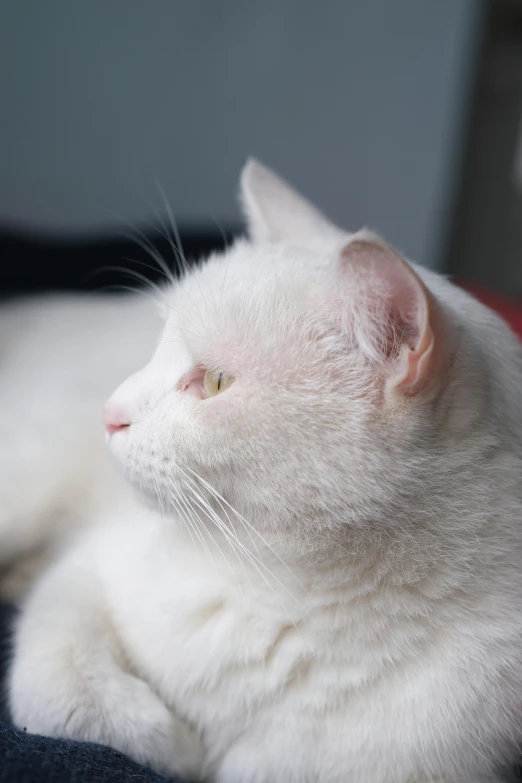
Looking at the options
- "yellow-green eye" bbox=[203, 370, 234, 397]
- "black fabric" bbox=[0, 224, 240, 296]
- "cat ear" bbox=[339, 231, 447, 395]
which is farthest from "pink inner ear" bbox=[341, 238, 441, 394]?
"black fabric" bbox=[0, 224, 240, 296]

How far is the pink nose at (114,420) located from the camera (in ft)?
2.50

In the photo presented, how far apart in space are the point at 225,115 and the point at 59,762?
2.16m

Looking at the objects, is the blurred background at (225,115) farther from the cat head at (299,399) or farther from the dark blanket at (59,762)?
the dark blanket at (59,762)

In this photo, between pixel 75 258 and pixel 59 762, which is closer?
pixel 59 762

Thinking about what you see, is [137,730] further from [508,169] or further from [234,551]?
[508,169]

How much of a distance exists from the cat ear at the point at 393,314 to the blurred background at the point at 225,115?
1263 mm

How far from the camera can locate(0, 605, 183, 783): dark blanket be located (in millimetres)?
635

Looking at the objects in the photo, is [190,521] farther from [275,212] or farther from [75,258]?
[75,258]

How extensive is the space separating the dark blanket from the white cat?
0.04 metres

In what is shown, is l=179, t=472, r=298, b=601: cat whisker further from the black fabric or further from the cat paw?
the black fabric

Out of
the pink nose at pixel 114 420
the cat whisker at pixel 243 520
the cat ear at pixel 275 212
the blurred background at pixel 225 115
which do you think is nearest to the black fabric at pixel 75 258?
the blurred background at pixel 225 115

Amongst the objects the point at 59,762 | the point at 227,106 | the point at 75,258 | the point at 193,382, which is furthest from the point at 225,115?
the point at 59,762

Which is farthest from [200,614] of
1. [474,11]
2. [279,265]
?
[474,11]

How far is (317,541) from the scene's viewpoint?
69cm
